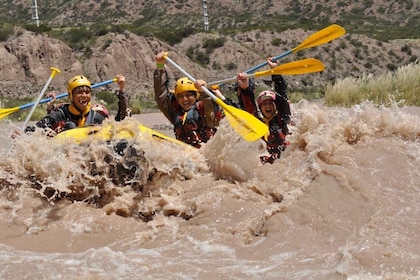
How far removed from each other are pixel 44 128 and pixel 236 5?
58792 mm

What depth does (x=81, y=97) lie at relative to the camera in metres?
5.75

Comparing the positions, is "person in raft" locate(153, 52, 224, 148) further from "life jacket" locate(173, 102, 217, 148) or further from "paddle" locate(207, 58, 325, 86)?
"paddle" locate(207, 58, 325, 86)

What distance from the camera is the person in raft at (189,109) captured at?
19.2 feet

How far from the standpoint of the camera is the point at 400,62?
33000 mm

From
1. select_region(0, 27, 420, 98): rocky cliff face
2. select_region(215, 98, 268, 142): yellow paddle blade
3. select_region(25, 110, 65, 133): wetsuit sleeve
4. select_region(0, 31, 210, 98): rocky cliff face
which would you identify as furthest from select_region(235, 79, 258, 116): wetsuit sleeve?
select_region(0, 31, 210, 98): rocky cliff face

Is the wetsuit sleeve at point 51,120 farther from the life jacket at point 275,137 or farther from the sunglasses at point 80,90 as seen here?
the life jacket at point 275,137

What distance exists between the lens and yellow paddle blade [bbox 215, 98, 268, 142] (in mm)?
4757

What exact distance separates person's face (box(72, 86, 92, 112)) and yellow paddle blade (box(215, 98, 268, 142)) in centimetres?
145

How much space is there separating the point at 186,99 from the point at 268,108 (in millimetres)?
874

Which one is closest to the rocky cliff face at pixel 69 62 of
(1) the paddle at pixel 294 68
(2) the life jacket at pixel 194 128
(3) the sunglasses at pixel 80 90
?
(3) the sunglasses at pixel 80 90

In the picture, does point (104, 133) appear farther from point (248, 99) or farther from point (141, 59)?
point (141, 59)

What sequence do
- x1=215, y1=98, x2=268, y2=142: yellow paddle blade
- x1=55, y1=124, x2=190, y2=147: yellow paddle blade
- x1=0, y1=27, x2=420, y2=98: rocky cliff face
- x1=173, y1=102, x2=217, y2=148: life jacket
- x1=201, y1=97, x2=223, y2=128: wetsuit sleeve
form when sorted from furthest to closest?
x1=0, y1=27, x2=420, y2=98: rocky cliff face → x1=173, y1=102, x2=217, y2=148: life jacket → x1=201, y1=97, x2=223, y2=128: wetsuit sleeve → x1=55, y1=124, x2=190, y2=147: yellow paddle blade → x1=215, y1=98, x2=268, y2=142: yellow paddle blade

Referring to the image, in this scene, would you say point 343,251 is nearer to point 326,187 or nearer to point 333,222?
point 333,222

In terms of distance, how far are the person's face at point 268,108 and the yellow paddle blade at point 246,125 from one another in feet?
3.21
